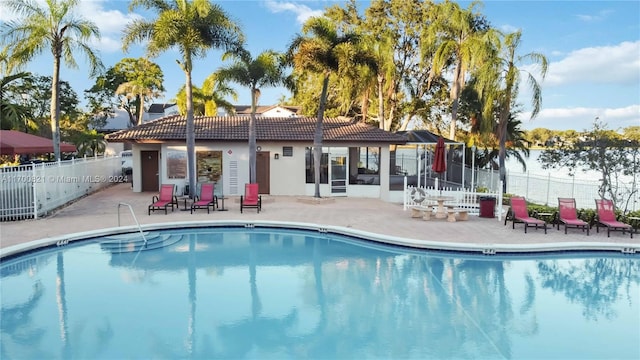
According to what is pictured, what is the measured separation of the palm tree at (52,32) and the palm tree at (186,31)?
1.69 metres

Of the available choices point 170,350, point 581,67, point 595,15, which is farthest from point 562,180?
point 170,350

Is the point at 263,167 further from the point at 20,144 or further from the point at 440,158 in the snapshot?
the point at 20,144

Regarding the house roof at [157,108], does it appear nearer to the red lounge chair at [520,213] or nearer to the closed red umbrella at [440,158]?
the closed red umbrella at [440,158]

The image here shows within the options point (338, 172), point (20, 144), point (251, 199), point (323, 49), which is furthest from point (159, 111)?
point (251, 199)

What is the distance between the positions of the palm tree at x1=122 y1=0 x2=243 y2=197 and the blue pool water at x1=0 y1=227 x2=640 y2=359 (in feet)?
26.4

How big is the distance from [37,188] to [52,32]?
661 cm

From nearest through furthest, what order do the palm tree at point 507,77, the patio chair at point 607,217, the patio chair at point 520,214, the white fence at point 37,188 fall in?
the patio chair at point 607,217, the patio chair at point 520,214, the white fence at point 37,188, the palm tree at point 507,77

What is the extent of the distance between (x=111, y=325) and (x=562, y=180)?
18.6 m

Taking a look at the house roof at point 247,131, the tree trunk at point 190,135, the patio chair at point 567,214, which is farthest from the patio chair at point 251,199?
the patio chair at point 567,214

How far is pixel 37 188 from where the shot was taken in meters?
14.3

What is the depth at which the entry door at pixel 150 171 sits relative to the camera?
21688mm

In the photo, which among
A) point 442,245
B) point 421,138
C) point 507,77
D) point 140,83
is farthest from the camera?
point 140,83

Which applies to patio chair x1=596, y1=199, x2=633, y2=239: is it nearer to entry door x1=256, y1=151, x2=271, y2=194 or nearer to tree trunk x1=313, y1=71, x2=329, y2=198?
tree trunk x1=313, y1=71, x2=329, y2=198

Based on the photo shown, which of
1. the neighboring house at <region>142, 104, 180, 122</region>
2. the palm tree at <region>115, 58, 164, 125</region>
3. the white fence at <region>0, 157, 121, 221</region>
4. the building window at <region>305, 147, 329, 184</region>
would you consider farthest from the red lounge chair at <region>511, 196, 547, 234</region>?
the neighboring house at <region>142, 104, 180, 122</region>
